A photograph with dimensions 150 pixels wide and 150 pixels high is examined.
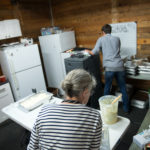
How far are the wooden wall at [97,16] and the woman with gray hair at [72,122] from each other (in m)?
2.47

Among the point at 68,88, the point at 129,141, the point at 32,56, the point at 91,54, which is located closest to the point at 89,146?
the point at 68,88

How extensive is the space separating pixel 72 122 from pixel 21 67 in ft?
8.55

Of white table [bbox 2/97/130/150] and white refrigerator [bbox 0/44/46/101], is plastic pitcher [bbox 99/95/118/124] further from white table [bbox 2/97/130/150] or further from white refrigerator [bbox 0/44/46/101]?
white refrigerator [bbox 0/44/46/101]

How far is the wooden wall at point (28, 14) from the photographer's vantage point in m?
3.51

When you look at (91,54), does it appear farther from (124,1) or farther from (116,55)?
(124,1)

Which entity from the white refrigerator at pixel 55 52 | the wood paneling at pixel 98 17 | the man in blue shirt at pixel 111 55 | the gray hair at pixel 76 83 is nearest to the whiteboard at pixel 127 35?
the wood paneling at pixel 98 17

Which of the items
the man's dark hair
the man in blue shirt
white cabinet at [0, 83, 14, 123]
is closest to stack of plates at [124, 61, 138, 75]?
the man in blue shirt

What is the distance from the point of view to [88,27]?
12.3ft

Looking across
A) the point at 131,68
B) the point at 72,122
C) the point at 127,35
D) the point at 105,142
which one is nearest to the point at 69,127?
the point at 72,122

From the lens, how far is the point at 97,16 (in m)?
3.54

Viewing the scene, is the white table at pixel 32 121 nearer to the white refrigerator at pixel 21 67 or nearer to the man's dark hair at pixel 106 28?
the white refrigerator at pixel 21 67

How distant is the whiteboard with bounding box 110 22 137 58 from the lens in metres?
3.17

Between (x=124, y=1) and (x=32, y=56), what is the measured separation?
84.1 inches

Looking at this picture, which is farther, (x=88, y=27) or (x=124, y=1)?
(x=88, y=27)
